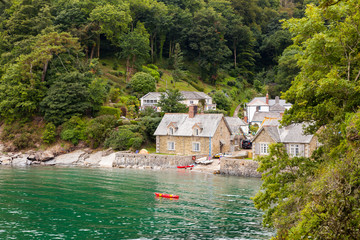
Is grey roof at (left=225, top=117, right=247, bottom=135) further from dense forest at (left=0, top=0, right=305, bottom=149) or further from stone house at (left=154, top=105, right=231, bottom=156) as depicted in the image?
dense forest at (left=0, top=0, right=305, bottom=149)

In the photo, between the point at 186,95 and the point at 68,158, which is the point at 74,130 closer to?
the point at 68,158

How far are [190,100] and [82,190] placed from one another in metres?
46.3

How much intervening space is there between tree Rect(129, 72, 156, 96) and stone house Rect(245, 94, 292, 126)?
22.5 m

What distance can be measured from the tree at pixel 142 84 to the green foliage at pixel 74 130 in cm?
1911

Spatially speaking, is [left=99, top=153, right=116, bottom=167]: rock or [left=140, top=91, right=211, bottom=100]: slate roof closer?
[left=99, top=153, right=116, bottom=167]: rock

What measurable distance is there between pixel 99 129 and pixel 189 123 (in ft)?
47.3

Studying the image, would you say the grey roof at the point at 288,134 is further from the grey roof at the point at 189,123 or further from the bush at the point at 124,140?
the bush at the point at 124,140

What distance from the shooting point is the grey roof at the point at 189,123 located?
51.8 meters

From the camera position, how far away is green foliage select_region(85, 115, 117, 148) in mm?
56619

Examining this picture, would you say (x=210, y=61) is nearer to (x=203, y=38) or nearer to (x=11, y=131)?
(x=203, y=38)

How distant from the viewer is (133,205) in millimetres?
27297

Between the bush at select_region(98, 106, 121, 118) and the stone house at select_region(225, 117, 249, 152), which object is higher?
the bush at select_region(98, 106, 121, 118)

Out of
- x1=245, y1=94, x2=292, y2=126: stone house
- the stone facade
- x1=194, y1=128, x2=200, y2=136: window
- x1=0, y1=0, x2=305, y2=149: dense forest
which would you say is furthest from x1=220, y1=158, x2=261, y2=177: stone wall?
x1=245, y1=94, x2=292, y2=126: stone house

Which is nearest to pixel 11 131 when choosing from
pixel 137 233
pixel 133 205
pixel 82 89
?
pixel 82 89
